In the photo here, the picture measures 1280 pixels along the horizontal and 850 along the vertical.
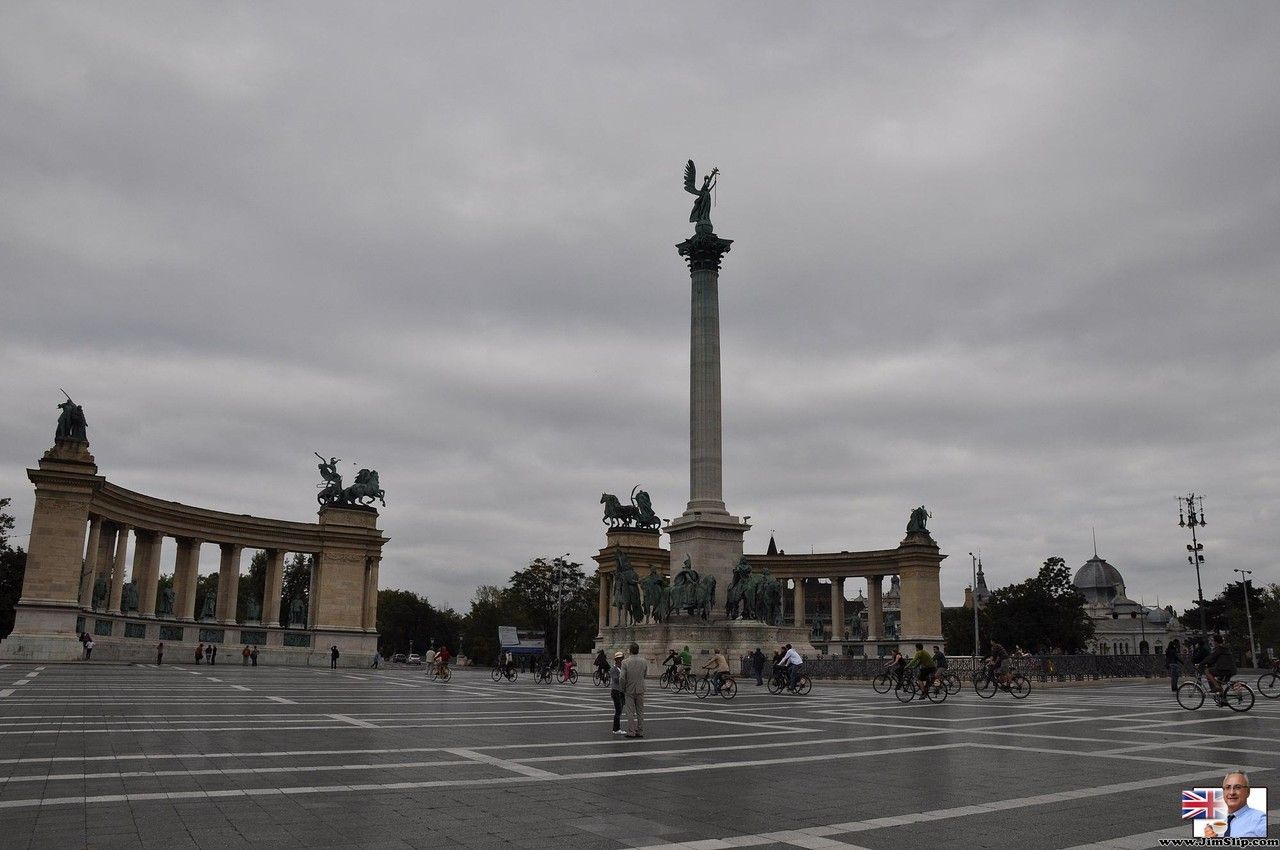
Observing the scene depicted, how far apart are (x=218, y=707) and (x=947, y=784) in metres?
19.7

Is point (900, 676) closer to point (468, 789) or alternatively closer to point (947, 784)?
point (947, 784)

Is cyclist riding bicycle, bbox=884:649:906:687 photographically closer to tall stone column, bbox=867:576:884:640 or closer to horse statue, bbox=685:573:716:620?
horse statue, bbox=685:573:716:620

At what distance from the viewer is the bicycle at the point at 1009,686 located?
3341 centimetres

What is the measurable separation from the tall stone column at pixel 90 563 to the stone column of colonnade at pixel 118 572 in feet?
10.8

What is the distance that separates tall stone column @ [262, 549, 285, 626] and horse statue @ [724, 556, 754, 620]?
49.4 meters

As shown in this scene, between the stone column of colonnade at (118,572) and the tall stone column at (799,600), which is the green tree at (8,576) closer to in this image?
the stone column of colonnade at (118,572)

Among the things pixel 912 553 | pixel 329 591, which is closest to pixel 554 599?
pixel 329 591

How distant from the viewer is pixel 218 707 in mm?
25156

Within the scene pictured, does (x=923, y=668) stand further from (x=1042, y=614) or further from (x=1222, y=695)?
(x=1042, y=614)

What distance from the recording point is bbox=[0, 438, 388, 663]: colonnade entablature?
6100 centimetres

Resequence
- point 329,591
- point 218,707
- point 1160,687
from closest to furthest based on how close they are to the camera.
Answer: point 218,707 < point 1160,687 < point 329,591

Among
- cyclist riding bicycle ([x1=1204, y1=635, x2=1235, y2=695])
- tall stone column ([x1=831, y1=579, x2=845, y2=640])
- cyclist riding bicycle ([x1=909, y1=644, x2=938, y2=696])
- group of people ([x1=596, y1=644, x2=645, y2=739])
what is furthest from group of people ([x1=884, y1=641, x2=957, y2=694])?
tall stone column ([x1=831, y1=579, x2=845, y2=640])

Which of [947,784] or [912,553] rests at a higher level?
[912,553]

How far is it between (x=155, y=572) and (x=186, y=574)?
528cm
